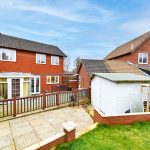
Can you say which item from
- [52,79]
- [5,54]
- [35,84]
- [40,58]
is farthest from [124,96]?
[52,79]

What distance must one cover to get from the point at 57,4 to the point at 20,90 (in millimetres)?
9579

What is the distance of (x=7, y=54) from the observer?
1862cm

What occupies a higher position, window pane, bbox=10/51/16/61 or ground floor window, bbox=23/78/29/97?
window pane, bbox=10/51/16/61

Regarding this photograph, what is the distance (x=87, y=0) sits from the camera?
14.8 meters

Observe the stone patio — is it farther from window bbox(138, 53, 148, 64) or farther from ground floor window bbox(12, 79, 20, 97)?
window bbox(138, 53, 148, 64)

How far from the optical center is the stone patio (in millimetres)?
6574

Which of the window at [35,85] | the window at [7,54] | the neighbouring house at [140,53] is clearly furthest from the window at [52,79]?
the neighbouring house at [140,53]

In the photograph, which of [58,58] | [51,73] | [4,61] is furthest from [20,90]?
[58,58]

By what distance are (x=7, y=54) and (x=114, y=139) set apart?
15871 mm

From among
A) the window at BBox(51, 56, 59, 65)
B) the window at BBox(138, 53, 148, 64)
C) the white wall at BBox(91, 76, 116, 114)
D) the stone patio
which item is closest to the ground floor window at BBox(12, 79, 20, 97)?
the window at BBox(51, 56, 59, 65)

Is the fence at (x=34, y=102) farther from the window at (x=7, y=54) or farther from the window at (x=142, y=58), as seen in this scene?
the window at (x=142, y=58)

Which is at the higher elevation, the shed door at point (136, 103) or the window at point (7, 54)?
the window at point (7, 54)

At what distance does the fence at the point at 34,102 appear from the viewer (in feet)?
33.1

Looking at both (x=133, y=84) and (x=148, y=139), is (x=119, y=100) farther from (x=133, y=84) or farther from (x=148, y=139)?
(x=148, y=139)
